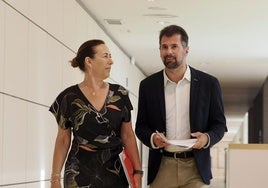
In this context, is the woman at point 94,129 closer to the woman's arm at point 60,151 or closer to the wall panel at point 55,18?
the woman's arm at point 60,151

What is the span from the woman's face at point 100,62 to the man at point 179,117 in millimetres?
341

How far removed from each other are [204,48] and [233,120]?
2231 centimetres

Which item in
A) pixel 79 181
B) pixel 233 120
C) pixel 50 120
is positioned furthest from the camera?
pixel 233 120

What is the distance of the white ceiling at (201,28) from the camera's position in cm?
926

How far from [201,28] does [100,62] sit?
768 cm

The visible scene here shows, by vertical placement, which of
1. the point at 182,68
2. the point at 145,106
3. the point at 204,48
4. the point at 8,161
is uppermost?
the point at 204,48

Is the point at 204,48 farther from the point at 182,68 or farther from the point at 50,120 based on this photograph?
the point at 182,68

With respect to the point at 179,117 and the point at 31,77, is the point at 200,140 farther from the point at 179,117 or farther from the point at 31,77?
the point at 31,77

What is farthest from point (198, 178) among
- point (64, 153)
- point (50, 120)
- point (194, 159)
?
point (50, 120)

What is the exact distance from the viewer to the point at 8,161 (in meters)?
5.64

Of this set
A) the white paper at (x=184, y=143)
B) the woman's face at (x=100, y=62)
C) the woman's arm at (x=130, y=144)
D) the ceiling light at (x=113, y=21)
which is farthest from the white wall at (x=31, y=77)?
the white paper at (x=184, y=143)

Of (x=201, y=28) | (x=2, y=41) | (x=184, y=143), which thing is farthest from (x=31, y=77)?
(x=201, y=28)

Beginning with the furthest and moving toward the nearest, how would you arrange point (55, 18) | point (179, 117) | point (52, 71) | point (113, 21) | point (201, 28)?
point (201, 28) < point (113, 21) < point (55, 18) < point (52, 71) < point (179, 117)

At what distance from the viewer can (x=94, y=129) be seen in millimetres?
3480
